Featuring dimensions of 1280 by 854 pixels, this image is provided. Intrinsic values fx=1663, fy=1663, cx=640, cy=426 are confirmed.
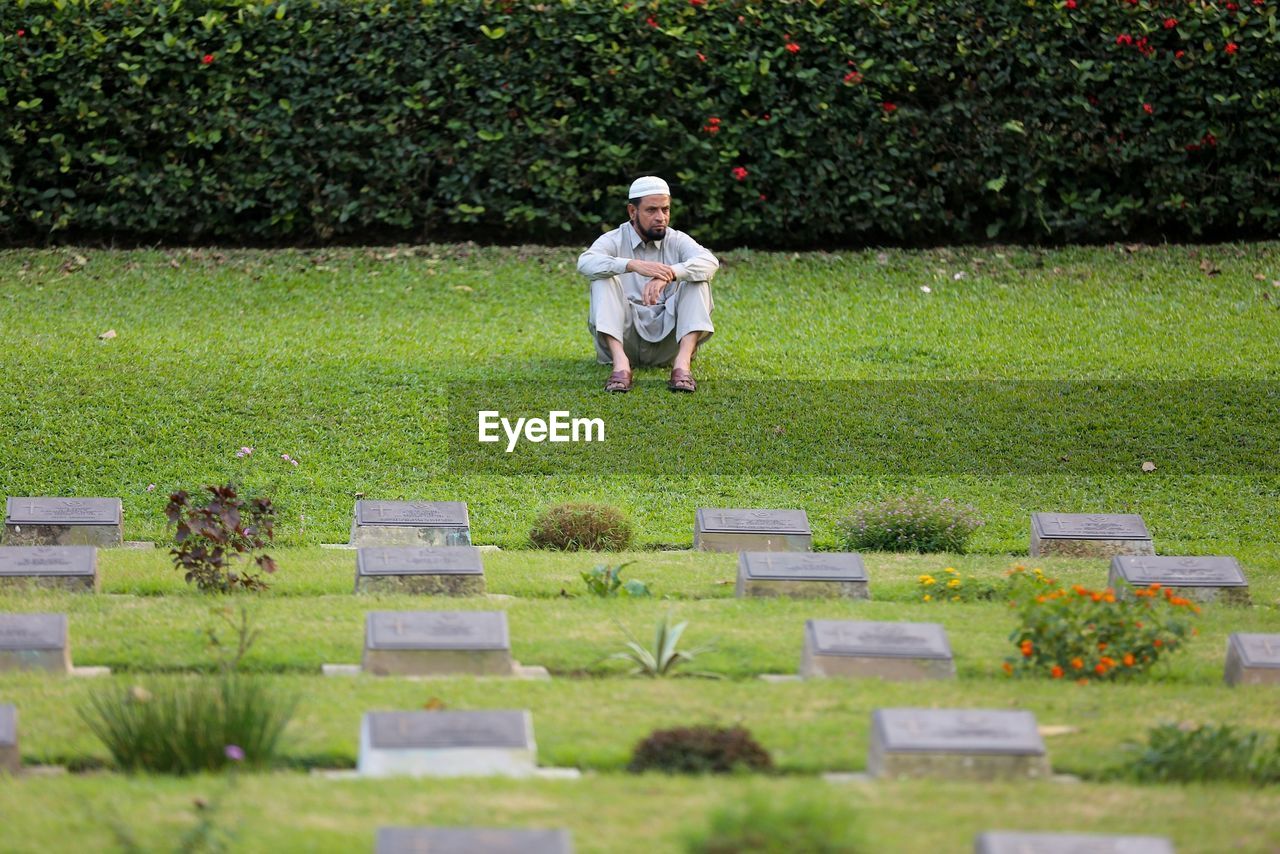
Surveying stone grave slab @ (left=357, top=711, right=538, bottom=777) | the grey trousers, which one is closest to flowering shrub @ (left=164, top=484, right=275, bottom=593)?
stone grave slab @ (left=357, top=711, right=538, bottom=777)

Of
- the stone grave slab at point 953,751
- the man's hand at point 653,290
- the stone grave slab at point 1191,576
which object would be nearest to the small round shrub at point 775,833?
the stone grave slab at point 953,751

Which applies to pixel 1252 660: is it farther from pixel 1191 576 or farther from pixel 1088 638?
pixel 1191 576

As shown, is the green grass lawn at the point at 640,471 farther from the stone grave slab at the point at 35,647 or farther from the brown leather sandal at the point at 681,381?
the stone grave slab at the point at 35,647

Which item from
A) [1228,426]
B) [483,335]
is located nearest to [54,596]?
[483,335]

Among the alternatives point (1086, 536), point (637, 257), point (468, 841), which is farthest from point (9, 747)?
point (637, 257)

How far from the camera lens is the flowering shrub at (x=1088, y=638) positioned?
583 cm

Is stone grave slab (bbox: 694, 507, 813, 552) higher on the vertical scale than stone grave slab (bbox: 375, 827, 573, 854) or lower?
higher

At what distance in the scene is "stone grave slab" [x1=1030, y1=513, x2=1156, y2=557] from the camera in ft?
26.7

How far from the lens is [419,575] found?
6.94m

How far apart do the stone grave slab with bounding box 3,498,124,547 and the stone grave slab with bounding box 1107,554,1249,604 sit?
477 centimetres

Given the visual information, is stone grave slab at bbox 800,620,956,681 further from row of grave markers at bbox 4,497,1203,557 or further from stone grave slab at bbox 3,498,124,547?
stone grave slab at bbox 3,498,124,547

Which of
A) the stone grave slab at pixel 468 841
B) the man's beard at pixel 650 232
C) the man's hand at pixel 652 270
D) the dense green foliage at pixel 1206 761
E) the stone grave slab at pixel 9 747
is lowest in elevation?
the stone grave slab at pixel 468 841

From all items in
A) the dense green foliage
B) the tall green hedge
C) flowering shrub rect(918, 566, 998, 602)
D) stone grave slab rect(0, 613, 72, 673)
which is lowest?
the dense green foliage

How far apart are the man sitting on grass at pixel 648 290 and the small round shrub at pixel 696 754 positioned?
5798 mm
